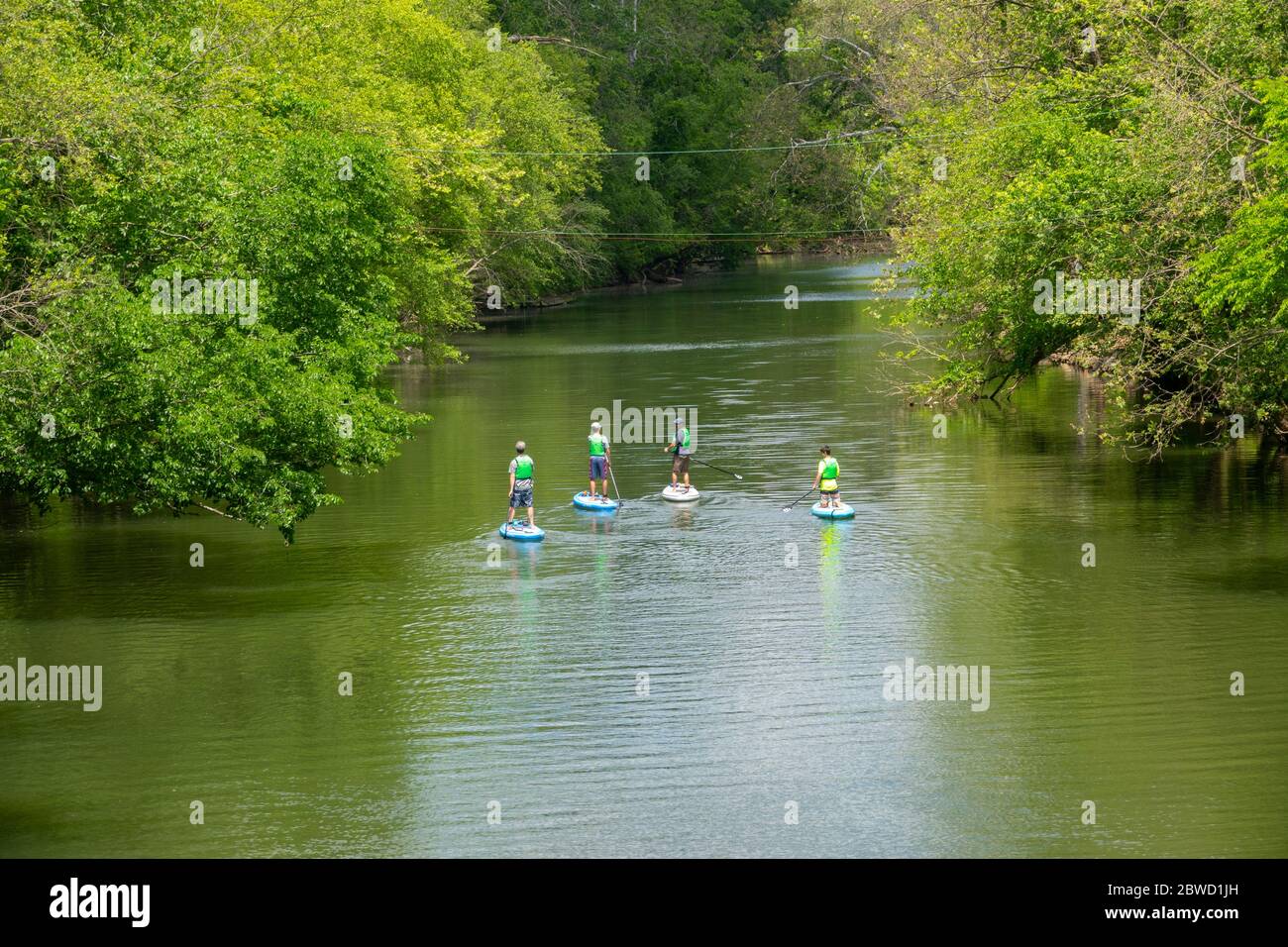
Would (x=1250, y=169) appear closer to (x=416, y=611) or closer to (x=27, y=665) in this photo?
(x=416, y=611)

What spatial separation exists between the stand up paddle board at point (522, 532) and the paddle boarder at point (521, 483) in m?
0.12

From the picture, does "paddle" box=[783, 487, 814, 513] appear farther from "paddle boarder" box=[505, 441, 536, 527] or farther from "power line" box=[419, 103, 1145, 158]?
"power line" box=[419, 103, 1145, 158]

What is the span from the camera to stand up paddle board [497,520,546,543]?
30141mm

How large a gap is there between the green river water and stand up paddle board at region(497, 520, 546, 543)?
50 cm

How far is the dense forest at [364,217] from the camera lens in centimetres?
2481

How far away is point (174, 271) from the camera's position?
26.0m

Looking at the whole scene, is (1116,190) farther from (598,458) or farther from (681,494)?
(598,458)

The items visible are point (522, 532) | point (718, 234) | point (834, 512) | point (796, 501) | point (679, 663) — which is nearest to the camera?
point (679, 663)

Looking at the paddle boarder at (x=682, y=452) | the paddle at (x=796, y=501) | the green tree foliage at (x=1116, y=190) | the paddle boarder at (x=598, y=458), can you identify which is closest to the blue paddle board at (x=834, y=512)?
the paddle at (x=796, y=501)

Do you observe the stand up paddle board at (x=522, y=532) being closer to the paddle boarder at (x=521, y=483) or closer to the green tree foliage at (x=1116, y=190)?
the paddle boarder at (x=521, y=483)

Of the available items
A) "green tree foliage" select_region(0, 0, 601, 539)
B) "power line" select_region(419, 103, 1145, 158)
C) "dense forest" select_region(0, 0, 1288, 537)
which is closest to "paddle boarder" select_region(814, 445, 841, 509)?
"dense forest" select_region(0, 0, 1288, 537)

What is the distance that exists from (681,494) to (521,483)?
17.0 ft

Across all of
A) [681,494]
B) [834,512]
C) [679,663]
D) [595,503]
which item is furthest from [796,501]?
[679,663]

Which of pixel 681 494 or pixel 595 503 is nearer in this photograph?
pixel 595 503
